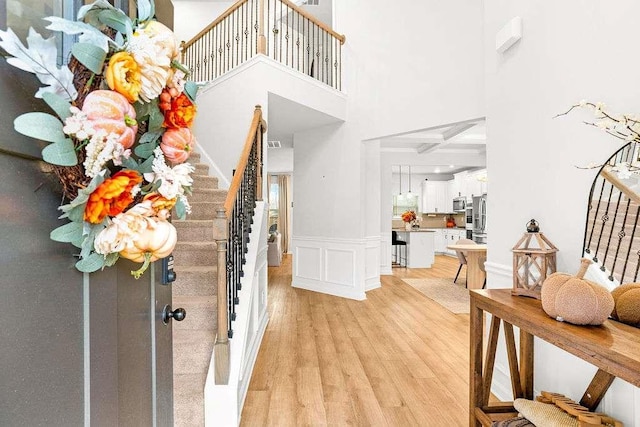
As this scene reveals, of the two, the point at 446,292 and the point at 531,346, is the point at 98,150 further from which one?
the point at 446,292

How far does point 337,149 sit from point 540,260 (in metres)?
3.94

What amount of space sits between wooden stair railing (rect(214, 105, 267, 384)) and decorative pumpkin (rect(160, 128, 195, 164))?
3.98 feet

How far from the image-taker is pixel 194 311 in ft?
7.75

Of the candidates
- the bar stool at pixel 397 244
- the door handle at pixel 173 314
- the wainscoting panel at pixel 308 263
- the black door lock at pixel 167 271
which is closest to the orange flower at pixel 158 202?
the black door lock at pixel 167 271

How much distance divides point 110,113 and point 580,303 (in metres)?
1.66

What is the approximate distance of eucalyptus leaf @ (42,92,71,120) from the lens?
1.74ft

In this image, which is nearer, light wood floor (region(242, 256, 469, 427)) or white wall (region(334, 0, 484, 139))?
light wood floor (region(242, 256, 469, 427))

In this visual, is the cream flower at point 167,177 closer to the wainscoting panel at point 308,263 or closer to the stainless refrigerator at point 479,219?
the wainscoting panel at point 308,263

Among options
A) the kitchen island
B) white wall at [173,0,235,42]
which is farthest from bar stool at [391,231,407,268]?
white wall at [173,0,235,42]

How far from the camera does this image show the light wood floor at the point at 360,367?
2.14 meters

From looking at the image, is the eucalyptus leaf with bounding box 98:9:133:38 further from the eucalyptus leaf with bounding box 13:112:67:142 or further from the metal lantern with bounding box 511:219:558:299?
the metal lantern with bounding box 511:219:558:299

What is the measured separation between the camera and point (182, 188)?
778 millimetres

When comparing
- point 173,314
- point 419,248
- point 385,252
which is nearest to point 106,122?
point 173,314

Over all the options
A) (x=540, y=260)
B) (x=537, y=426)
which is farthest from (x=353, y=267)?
(x=537, y=426)
